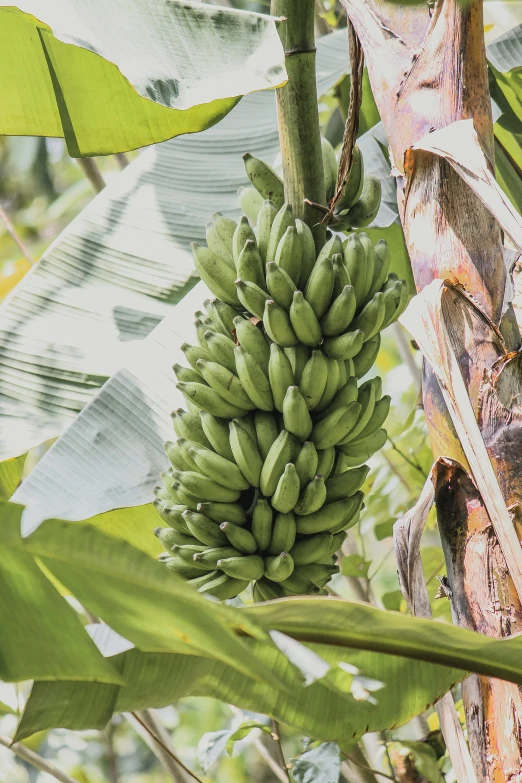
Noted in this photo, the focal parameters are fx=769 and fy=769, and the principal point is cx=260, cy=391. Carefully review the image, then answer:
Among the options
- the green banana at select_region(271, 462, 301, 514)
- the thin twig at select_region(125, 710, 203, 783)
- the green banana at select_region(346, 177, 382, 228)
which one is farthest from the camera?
the thin twig at select_region(125, 710, 203, 783)

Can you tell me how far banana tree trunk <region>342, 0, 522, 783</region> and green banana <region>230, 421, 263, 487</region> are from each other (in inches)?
9.2

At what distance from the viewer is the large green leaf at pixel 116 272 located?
1239 millimetres

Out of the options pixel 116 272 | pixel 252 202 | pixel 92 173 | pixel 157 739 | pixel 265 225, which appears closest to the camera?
pixel 265 225

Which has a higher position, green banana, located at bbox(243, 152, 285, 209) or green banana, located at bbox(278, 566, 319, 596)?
green banana, located at bbox(243, 152, 285, 209)

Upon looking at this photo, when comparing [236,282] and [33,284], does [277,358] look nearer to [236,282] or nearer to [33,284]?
[236,282]

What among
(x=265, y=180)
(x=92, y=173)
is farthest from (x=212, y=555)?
(x=92, y=173)

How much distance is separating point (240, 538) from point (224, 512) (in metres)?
0.04

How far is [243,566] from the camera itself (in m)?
0.90

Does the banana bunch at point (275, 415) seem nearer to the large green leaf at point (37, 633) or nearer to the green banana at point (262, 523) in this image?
the green banana at point (262, 523)

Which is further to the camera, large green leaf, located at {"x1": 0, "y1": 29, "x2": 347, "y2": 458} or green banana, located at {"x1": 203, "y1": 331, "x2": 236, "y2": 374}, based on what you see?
large green leaf, located at {"x1": 0, "y1": 29, "x2": 347, "y2": 458}

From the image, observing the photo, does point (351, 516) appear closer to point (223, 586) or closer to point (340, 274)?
point (223, 586)

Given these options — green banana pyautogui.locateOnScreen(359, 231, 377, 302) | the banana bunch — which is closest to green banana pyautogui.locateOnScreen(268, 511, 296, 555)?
the banana bunch

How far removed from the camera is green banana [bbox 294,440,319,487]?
0.92 m

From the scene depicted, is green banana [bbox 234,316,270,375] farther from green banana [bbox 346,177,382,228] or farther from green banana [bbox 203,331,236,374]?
green banana [bbox 346,177,382,228]
